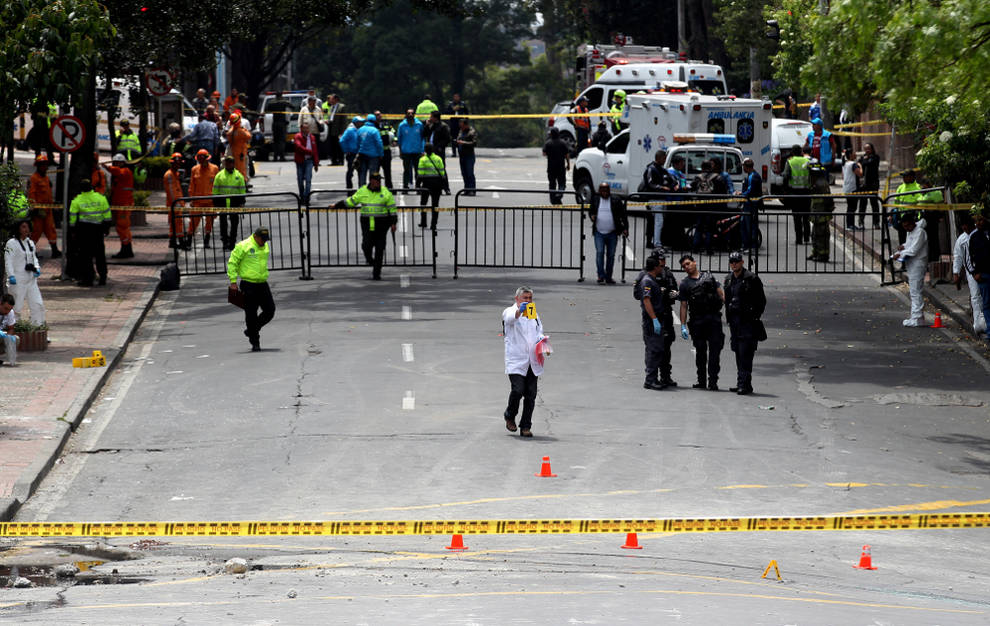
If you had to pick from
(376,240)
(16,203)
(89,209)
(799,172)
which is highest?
(799,172)

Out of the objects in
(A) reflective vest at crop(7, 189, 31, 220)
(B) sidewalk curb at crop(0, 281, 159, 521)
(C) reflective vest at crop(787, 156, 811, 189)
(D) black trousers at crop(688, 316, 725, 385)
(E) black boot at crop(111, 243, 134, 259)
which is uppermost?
(C) reflective vest at crop(787, 156, 811, 189)

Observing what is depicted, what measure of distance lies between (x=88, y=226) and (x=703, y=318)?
11149 mm

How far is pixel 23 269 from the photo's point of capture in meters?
19.9

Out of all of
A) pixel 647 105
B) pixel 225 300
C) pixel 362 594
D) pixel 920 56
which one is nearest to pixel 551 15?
pixel 647 105

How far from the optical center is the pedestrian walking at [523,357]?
1495 centimetres

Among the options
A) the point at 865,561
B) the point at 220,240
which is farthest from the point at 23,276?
the point at 865,561

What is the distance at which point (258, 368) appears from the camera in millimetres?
18312

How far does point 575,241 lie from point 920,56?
15161 mm

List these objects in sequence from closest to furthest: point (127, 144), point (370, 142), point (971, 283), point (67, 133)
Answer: point (971, 283) < point (67, 133) < point (370, 142) < point (127, 144)

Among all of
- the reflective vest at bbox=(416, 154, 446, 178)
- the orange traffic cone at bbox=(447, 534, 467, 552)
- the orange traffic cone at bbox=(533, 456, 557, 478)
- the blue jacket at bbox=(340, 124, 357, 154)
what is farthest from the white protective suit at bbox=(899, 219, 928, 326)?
the blue jacket at bbox=(340, 124, 357, 154)

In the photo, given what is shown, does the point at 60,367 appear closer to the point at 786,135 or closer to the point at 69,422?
the point at 69,422

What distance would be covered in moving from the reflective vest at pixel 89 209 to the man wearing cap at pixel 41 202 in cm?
286

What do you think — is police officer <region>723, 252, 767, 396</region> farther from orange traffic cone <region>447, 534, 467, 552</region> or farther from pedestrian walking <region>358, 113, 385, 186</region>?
pedestrian walking <region>358, 113, 385, 186</region>

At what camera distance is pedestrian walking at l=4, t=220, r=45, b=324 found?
19812 mm
